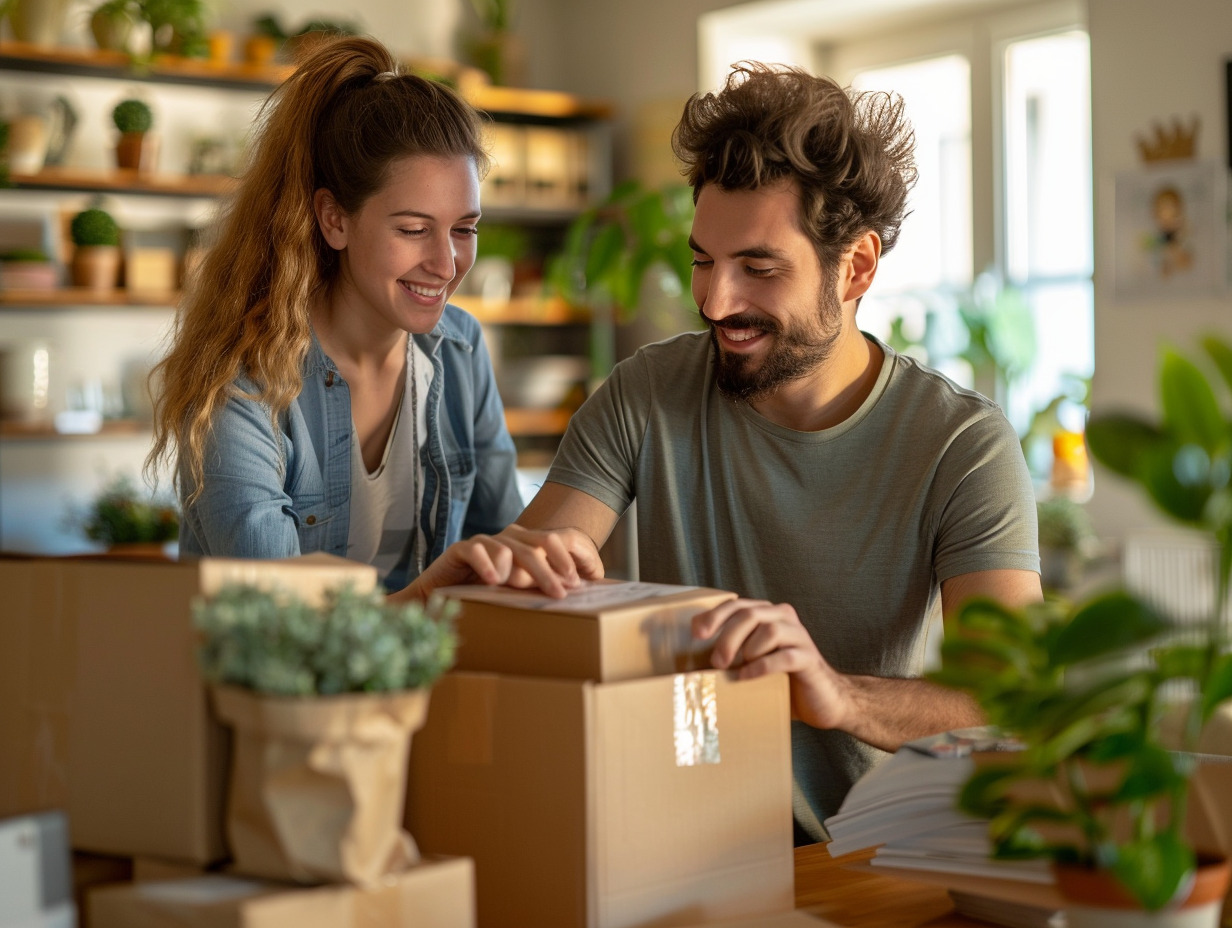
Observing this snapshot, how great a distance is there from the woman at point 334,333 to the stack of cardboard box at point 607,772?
66 centimetres

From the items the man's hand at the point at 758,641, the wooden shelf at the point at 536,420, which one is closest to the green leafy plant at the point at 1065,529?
the wooden shelf at the point at 536,420

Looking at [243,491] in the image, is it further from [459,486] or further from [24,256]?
[24,256]

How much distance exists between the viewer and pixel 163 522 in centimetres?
427

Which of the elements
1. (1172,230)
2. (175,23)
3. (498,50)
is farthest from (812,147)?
(498,50)

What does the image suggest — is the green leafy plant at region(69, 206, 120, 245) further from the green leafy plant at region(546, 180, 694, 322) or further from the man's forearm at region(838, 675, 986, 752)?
the man's forearm at region(838, 675, 986, 752)

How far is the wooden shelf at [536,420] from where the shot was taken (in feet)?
16.9

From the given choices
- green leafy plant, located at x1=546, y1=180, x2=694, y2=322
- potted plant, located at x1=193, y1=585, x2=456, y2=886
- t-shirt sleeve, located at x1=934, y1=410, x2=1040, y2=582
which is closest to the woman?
t-shirt sleeve, located at x1=934, y1=410, x2=1040, y2=582

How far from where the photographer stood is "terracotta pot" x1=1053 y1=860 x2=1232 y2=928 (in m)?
0.77

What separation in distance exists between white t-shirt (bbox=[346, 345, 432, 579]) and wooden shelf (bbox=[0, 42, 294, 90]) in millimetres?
2734

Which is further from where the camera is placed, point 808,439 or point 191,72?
point 191,72

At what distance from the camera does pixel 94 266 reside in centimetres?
440

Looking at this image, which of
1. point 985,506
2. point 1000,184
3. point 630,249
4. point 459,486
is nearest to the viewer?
point 985,506

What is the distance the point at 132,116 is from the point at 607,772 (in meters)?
4.04

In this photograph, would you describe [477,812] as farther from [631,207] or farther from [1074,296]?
[1074,296]
